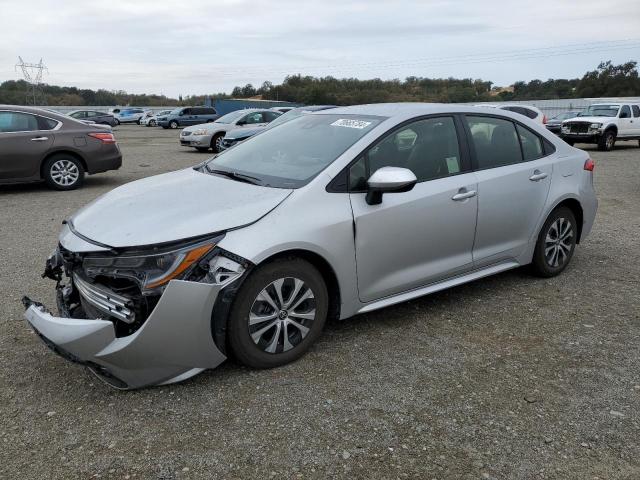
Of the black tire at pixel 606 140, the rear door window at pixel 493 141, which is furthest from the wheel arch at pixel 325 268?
the black tire at pixel 606 140

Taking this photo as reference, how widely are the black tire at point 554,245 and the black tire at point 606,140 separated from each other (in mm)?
16992

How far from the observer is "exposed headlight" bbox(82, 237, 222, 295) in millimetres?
2998

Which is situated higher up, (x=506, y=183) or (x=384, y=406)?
(x=506, y=183)

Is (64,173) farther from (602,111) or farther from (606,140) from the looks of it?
(602,111)

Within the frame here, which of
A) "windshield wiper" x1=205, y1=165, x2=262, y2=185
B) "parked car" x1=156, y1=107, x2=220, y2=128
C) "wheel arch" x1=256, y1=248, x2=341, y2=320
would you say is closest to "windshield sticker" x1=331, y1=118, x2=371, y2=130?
"windshield wiper" x1=205, y1=165, x2=262, y2=185

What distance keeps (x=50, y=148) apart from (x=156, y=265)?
7.95 metres

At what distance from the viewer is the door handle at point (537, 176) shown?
474 centimetres

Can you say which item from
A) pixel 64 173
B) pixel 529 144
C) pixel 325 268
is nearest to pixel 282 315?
pixel 325 268

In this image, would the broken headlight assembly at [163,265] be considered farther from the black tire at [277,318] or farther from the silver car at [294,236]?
the black tire at [277,318]

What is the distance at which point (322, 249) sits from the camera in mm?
3449

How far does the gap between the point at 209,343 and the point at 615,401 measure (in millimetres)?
2273

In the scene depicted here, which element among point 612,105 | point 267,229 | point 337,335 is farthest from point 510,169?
point 612,105

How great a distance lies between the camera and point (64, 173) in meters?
10.1

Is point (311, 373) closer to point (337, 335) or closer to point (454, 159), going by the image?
point (337, 335)
